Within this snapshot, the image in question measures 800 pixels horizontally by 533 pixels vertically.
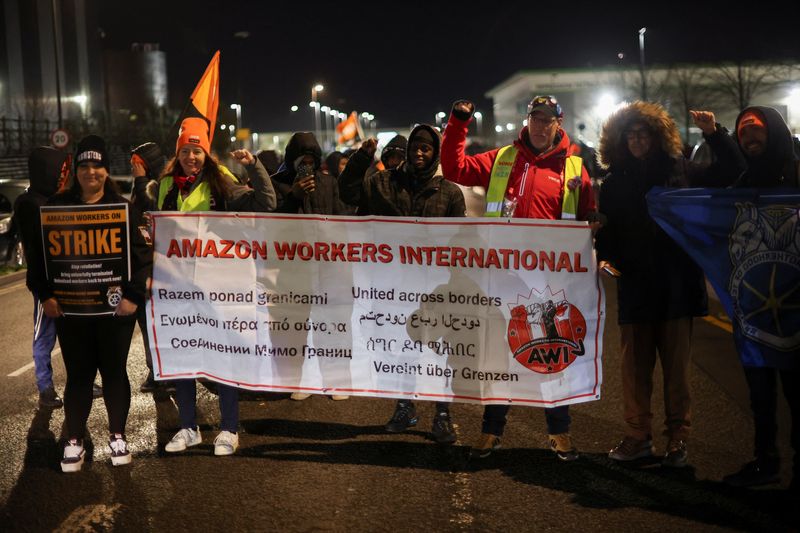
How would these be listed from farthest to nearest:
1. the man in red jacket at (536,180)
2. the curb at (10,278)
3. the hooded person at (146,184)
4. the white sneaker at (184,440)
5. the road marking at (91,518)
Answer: the curb at (10,278), the hooded person at (146,184), the white sneaker at (184,440), the man in red jacket at (536,180), the road marking at (91,518)

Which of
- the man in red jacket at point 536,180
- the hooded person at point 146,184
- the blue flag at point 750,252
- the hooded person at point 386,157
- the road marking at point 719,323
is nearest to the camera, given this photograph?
the blue flag at point 750,252

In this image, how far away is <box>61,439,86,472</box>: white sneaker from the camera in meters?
5.43

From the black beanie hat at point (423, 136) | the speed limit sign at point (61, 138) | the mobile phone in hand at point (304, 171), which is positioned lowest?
the mobile phone in hand at point (304, 171)

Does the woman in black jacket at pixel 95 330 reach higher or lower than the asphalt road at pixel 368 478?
higher

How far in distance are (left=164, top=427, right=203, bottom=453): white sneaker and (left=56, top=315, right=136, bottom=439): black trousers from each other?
0.34 metres

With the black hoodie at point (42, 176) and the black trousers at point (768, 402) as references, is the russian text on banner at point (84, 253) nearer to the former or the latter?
the black hoodie at point (42, 176)

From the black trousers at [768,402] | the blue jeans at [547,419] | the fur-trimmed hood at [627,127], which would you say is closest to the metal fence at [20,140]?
the blue jeans at [547,419]

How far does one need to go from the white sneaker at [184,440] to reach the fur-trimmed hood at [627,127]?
3.10m

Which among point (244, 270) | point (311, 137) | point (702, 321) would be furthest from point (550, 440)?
point (702, 321)

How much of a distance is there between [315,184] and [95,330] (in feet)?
7.92

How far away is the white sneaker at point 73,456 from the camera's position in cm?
543

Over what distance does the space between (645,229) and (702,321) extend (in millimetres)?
5013

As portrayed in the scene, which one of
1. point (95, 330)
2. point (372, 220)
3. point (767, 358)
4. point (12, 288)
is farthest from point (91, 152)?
point (12, 288)

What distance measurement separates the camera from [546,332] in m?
5.60
